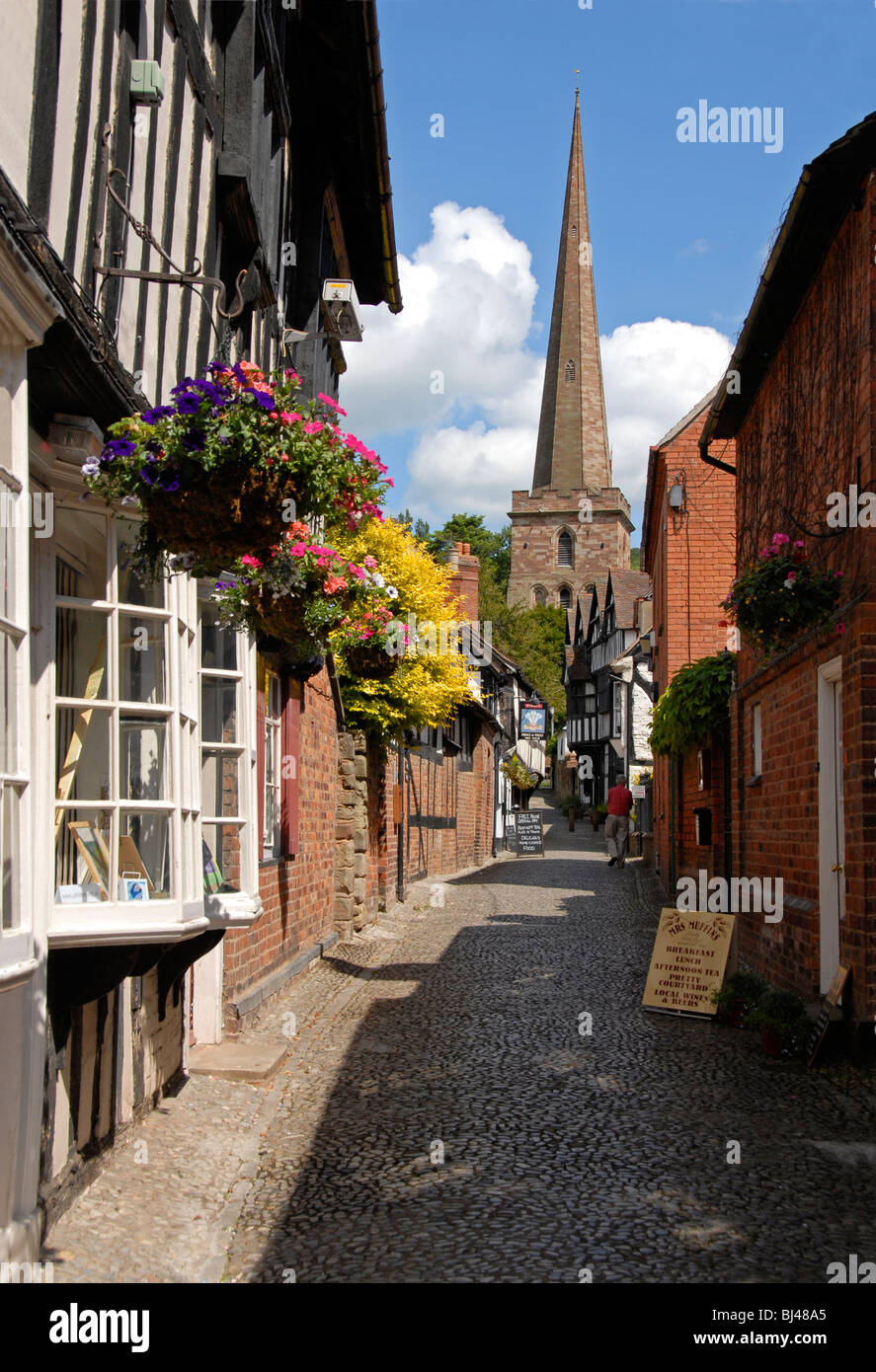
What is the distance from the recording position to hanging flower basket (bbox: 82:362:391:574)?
14.2 feet

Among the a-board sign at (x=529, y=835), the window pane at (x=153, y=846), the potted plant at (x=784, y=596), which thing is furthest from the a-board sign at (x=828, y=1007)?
the a-board sign at (x=529, y=835)

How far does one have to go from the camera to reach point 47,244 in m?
4.10

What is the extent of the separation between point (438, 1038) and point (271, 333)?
579cm

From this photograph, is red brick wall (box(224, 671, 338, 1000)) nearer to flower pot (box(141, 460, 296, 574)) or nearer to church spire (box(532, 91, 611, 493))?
flower pot (box(141, 460, 296, 574))

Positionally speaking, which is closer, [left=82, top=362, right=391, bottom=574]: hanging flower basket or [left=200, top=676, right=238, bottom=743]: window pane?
[left=82, top=362, right=391, bottom=574]: hanging flower basket

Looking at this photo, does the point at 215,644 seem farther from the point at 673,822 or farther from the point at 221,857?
the point at 673,822

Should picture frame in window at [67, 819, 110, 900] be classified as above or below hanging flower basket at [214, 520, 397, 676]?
below

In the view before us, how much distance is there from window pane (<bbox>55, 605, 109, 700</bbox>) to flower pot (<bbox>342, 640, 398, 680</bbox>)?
687 cm

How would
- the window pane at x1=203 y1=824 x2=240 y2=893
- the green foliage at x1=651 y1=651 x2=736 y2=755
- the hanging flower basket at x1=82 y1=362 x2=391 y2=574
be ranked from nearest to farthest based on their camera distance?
the hanging flower basket at x1=82 y1=362 x2=391 y2=574, the window pane at x1=203 y1=824 x2=240 y2=893, the green foliage at x1=651 y1=651 x2=736 y2=755

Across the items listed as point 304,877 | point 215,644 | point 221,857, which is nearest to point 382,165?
A: point 304,877

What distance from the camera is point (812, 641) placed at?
9.00 metres

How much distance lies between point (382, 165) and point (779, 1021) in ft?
29.0

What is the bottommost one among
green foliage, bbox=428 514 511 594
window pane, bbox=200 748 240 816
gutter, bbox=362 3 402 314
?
window pane, bbox=200 748 240 816

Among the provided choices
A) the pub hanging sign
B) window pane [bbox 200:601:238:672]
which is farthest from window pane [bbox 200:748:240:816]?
the pub hanging sign
